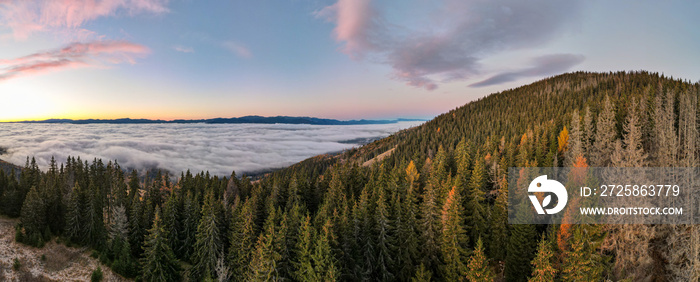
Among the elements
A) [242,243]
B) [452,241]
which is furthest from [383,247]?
[242,243]

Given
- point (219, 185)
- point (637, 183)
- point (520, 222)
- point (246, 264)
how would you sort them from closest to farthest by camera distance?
point (520, 222) → point (637, 183) → point (246, 264) → point (219, 185)

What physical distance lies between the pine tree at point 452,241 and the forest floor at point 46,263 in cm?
5676

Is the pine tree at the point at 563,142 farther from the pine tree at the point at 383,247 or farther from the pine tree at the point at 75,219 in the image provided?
the pine tree at the point at 75,219

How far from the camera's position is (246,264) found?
40.7 m

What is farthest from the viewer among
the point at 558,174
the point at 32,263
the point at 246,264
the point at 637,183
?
the point at 32,263

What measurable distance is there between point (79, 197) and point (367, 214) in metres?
67.7

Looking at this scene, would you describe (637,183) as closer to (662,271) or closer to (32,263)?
(662,271)

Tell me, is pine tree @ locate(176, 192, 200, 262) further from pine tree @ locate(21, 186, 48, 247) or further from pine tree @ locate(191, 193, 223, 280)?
pine tree @ locate(21, 186, 48, 247)

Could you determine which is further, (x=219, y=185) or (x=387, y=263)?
(x=219, y=185)

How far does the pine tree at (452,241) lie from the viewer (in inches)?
1278

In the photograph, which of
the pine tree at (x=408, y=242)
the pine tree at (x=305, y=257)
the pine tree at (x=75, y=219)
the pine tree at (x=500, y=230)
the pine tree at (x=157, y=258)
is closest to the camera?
the pine tree at (x=305, y=257)

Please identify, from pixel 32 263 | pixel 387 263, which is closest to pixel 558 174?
pixel 387 263

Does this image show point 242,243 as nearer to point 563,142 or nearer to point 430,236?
point 430,236

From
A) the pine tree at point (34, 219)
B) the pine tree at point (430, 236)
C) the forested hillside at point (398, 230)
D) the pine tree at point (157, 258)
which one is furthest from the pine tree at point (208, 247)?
the pine tree at point (34, 219)
